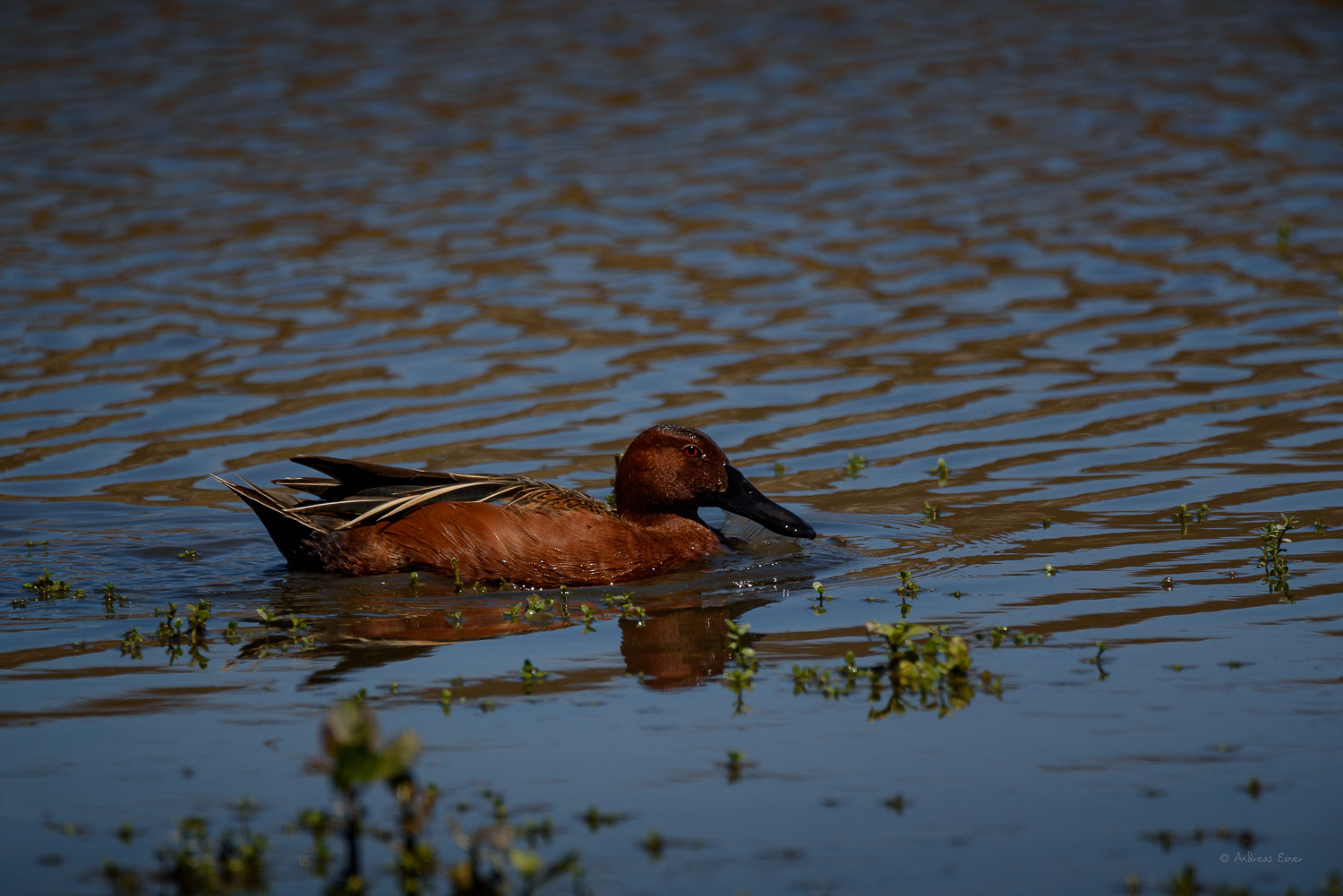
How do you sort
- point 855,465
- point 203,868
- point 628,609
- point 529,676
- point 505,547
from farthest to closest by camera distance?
point 855,465, point 505,547, point 628,609, point 529,676, point 203,868

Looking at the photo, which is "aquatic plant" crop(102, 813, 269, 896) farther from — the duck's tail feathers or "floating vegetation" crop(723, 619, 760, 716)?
the duck's tail feathers

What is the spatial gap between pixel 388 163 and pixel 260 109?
114 inches

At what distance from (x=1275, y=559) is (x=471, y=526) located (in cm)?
349

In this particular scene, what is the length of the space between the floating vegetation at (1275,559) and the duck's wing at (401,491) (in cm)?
294

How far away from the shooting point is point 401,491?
7379mm

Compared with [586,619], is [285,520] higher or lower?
higher

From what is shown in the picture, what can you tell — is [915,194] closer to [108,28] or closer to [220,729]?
[220,729]

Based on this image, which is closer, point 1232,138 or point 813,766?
point 813,766

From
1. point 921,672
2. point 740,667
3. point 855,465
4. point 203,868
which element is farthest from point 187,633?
point 855,465

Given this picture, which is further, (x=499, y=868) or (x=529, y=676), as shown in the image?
(x=529, y=676)

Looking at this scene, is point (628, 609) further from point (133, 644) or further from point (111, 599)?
point (111, 599)

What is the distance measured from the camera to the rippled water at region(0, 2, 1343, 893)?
4.50 m

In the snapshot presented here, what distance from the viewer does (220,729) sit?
5.00 metres

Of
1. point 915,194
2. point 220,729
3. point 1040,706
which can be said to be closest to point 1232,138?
point 915,194
